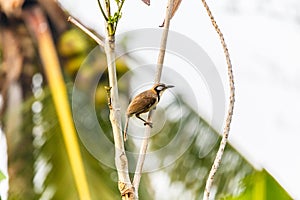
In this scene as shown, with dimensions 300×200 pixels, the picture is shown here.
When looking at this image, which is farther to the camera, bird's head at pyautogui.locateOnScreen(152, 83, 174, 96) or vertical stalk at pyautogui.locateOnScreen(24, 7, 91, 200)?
vertical stalk at pyautogui.locateOnScreen(24, 7, 91, 200)

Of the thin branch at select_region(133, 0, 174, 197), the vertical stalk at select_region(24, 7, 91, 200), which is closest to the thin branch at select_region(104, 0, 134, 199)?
the thin branch at select_region(133, 0, 174, 197)

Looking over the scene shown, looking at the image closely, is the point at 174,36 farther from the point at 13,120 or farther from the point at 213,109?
the point at 13,120

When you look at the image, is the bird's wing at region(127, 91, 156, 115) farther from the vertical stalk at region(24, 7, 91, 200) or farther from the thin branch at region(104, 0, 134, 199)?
the vertical stalk at region(24, 7, 91, 200)

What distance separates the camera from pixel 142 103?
67 cm

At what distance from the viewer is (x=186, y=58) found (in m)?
0.70

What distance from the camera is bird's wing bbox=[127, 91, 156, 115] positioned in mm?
666

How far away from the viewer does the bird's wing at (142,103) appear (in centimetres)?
67

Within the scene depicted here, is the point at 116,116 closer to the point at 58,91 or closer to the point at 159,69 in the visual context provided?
the point at 159,69

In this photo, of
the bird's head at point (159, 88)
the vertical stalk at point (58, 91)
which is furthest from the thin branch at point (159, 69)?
the vertical stalk at point (58, 91)

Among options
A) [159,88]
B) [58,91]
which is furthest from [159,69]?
[58,91]

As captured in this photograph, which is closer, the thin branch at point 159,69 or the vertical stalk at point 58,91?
the thin branch at point 159,69

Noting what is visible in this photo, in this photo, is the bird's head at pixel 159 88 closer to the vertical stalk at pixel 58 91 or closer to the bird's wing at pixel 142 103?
the bird's wing at pixel 142 103

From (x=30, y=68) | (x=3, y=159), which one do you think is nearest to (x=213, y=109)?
(x=3, y=159)

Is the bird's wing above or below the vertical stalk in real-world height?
below
